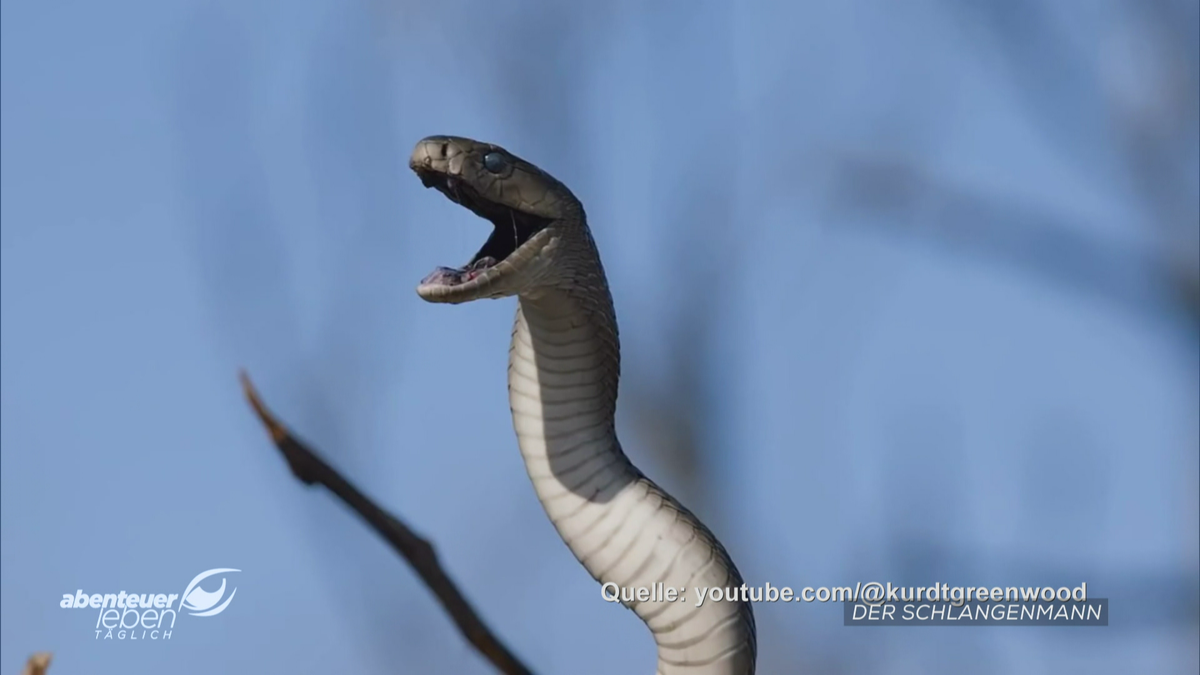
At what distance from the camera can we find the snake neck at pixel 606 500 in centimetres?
483

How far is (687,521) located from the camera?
4945mm

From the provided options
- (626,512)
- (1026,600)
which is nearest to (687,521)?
(626,512)

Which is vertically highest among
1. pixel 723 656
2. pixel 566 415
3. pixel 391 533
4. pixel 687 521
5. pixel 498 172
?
pixel 391 533

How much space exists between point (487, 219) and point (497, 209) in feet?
0.25

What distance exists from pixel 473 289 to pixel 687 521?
100cm

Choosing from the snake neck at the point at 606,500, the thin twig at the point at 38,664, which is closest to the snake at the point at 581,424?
the snake neck at the point at 606,500

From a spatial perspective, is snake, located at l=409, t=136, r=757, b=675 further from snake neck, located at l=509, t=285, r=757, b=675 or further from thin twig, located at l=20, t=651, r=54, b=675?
thin twig, located at l=20, t=651, r=54, b=675

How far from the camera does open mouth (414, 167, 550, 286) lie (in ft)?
15.5

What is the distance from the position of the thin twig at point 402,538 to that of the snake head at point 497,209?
3.51 m

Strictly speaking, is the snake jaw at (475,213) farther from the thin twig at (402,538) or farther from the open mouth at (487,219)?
the thin twig at (402,538)

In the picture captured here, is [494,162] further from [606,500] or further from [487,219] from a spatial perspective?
[606,500]

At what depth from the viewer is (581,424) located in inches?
195

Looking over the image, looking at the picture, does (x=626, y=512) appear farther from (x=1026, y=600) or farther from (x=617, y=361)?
(x=1026, y=600)

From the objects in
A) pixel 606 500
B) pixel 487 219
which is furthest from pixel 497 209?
pixel 606 500
